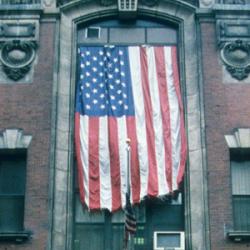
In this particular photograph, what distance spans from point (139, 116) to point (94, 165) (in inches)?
83.6

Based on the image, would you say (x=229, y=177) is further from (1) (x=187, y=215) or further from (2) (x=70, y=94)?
(2) (x=70, y=94)

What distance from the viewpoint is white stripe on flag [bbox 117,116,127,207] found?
19.9m

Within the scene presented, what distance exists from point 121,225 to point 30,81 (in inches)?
211

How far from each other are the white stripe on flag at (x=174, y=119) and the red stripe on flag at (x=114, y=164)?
167 centimetres

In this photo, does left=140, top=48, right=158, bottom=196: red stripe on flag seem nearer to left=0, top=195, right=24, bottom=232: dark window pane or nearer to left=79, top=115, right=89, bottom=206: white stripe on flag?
left=79, top=115, right=89, bottom=206: white stripe on flag

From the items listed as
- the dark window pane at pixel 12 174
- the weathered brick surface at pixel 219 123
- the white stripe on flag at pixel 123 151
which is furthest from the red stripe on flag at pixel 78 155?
the weathered brick surface at pixel 219 123

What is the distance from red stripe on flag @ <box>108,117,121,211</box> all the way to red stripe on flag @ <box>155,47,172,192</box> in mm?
1480

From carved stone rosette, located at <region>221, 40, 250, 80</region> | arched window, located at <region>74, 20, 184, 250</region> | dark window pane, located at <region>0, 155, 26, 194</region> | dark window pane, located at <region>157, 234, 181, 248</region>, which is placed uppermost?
carved stone rosette, located at <region>221, 40, 250, 80</region>

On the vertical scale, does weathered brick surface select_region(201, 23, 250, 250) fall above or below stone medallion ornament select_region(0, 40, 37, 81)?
below

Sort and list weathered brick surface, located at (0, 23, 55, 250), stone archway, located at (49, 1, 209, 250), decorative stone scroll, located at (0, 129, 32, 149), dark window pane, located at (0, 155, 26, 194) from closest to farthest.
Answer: weathered brick surface, located at (0, 23, 55, 250) < stone archway, located at (49, 1, 209, 250) < decorative stone scroll, located at (0, 129, 32, 149) < dark window pane, located at (0, 155, 26, 194)

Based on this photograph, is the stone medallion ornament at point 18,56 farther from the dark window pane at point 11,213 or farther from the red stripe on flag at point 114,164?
the dark window pane at point 11,213

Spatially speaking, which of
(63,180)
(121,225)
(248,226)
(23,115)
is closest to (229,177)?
(248,226)

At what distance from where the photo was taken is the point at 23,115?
67.6 feet

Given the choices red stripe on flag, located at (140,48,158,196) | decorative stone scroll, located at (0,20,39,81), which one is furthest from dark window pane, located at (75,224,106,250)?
decorative stone scroll, located at (0,20,39,81)
